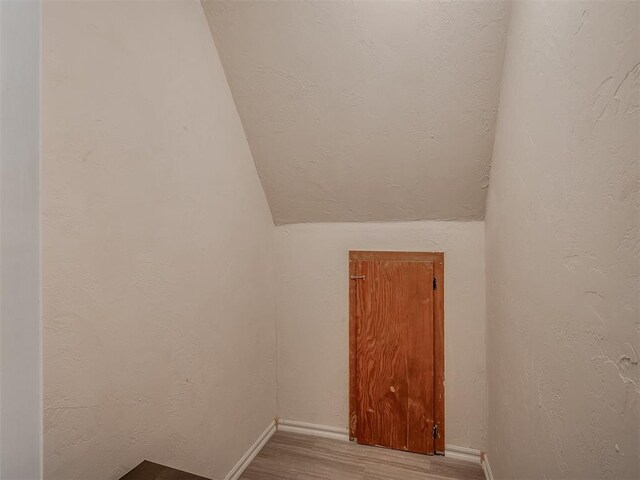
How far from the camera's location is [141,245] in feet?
4.48

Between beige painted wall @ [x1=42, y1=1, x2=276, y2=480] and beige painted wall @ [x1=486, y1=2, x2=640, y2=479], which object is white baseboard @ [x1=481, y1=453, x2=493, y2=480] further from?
beige painted wall @ [x1=42, y1=1, x2=276, y2=480]

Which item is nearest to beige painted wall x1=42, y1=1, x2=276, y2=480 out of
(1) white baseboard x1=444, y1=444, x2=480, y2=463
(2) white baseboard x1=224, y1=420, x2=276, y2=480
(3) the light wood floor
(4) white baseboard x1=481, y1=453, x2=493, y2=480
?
(2) white baseboard x1=224, y1=420, x2=276, y2=480

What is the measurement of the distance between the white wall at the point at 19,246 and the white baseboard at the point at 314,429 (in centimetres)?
206

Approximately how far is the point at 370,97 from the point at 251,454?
2027 mm

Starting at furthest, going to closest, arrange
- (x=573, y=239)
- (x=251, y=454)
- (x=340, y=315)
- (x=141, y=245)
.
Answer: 1. (x=340, y=315)
2. (x=251, y=454)
3. (x=141, y=245)
4. (x=573, y=239)

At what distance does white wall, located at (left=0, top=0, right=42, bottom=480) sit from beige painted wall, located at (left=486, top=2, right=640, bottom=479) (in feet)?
3.10

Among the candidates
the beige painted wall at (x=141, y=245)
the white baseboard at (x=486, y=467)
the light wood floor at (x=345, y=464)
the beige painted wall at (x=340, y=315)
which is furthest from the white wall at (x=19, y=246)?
the white baseboard at (x=486, y=467)

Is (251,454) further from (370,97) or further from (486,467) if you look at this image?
(370,97)

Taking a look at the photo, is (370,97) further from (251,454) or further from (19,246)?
(251,454)

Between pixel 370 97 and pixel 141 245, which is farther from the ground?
pixel 370 97

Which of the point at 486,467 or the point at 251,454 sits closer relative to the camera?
the point at 486,467

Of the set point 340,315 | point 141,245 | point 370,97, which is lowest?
point 340,315

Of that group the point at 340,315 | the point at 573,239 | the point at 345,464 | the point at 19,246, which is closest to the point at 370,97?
the point at 573,239

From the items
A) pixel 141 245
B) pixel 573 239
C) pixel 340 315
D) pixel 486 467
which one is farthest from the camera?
pixel 340 315
